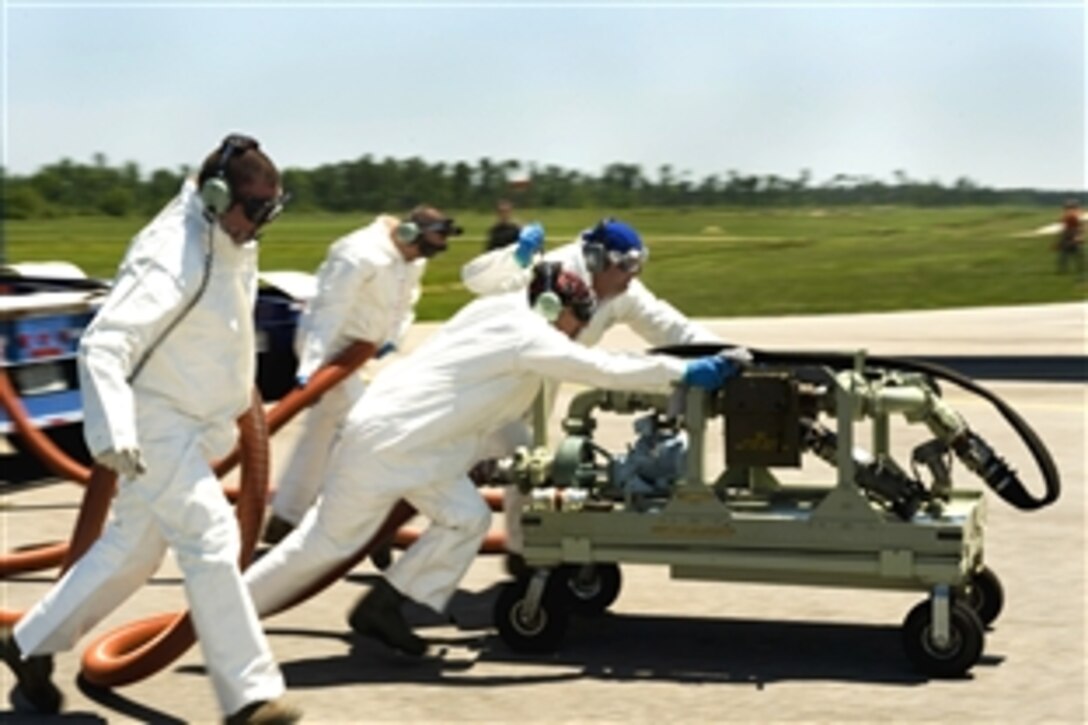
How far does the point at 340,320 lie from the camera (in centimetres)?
1112

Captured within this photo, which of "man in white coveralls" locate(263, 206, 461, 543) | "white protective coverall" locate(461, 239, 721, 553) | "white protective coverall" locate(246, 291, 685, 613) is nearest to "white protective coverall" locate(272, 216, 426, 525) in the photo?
"man in white coveralls" locate(263, 206, 461, 543)

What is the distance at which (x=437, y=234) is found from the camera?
11.1 metres

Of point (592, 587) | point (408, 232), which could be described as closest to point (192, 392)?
point (592, 587)

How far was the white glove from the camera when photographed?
6852 millimetres

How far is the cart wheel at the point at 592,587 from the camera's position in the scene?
9391 millimetres

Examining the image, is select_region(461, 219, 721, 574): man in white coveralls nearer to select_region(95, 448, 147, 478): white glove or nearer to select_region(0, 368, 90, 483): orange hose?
select_region(95, 448, 147, 478): white glove

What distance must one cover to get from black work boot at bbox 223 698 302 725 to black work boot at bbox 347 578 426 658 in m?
1.31

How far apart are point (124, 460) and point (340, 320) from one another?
14.1 ft

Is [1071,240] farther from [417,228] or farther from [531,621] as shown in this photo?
[531,621]

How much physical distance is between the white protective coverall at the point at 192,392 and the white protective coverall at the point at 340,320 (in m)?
3.64

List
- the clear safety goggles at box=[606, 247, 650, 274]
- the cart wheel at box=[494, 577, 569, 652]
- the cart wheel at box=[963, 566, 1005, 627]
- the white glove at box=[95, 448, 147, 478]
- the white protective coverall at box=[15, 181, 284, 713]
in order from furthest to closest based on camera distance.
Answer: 1. the clear safety goggles at box=[606, 247, 650, 274]
2. the cart wheel at box=[963, 566, 1005, 627]
3. the cart wheel at box=[494, 577, 569, 652]
4. the white protective coverall at box=[15, 181, 284, 713]
5. the white glove at box=[95, 448, 147, 478]

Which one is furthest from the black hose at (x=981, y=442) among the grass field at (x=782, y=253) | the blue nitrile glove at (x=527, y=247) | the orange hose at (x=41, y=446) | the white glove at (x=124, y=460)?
the grass field at (x=782, y=253)

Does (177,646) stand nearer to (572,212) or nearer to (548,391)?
(548,391)

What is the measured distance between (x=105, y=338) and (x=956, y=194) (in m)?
50.7
